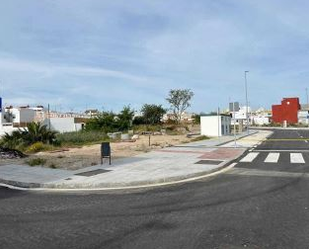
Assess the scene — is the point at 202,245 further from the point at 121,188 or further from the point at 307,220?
the point at 121,188

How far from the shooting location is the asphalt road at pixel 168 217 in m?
6.24

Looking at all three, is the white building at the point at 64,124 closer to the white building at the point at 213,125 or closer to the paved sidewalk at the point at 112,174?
the white building at the point at 213,125

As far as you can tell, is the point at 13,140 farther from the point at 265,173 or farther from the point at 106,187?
the point at 265,173

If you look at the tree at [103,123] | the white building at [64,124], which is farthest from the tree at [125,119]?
the white building at [64,124]

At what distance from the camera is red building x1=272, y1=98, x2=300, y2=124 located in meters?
120

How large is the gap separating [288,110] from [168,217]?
12166 centimetres

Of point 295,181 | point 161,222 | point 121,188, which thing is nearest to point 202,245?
point 161,222

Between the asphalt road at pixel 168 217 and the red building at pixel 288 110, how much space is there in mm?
114884

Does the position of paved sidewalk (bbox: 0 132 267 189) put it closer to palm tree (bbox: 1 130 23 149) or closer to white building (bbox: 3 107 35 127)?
palm tree (bbox: 1 130 23 149)

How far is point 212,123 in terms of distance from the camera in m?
46.5

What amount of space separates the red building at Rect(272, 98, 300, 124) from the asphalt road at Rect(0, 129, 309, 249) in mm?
114884

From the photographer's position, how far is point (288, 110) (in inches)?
4818

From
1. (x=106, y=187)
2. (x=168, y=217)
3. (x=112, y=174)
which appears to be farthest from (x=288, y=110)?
(x=168, y=217)

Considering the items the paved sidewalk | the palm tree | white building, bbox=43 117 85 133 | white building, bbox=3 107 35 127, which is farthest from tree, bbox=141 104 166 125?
the paved sidewalk
